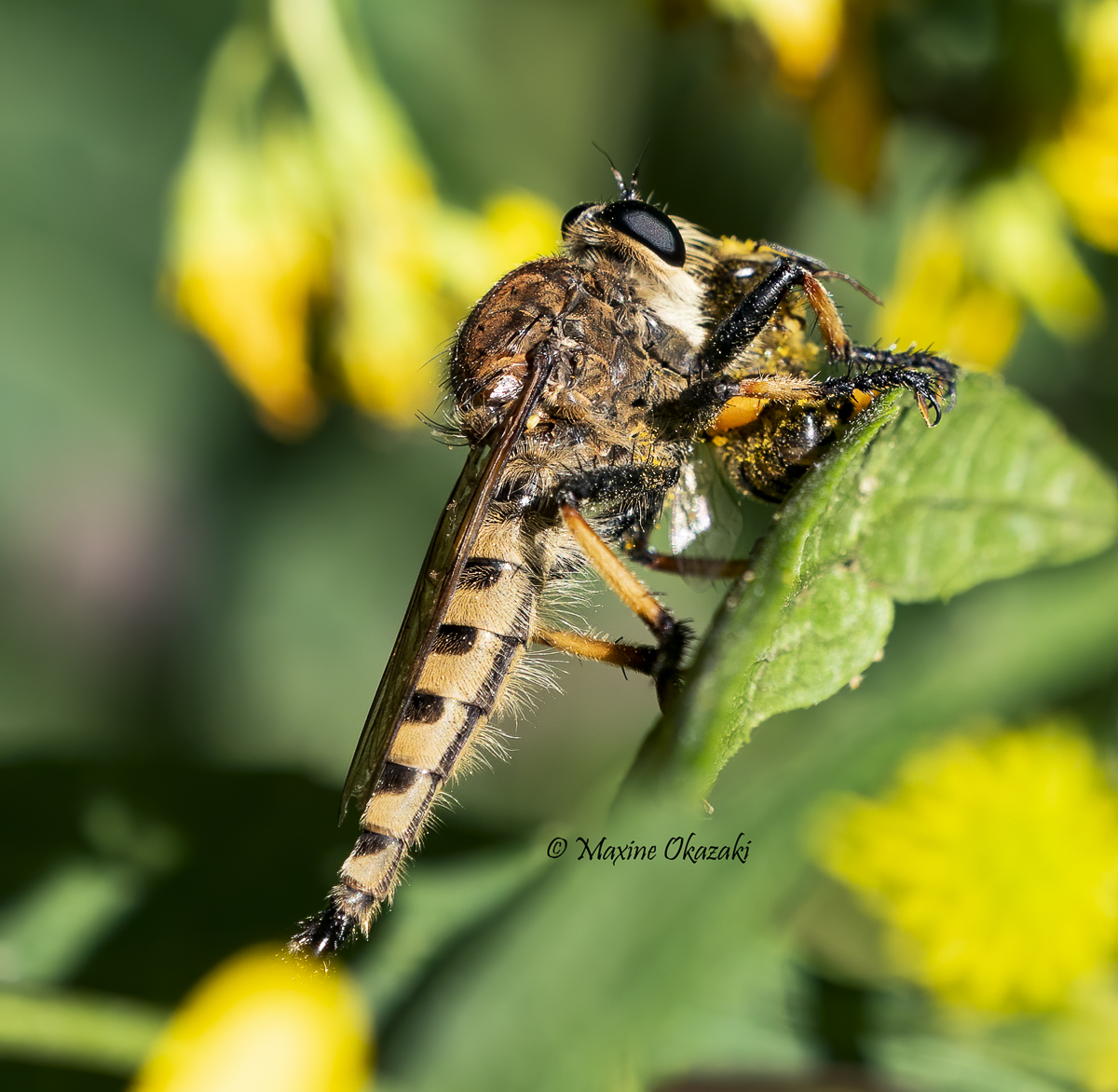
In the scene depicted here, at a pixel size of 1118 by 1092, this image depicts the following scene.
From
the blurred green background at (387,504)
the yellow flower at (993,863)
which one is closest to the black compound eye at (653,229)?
the blurred green background at (387,504)

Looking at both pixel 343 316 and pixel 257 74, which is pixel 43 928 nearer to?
pixel 343 316

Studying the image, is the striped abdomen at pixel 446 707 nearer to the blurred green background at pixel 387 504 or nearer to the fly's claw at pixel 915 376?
the blurred green background at pixel 387 504

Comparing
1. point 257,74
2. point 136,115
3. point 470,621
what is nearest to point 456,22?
point 136,115

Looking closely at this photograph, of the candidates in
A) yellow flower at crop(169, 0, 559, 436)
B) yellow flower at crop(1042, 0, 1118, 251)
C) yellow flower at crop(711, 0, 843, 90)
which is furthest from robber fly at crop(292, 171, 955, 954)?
A: yellow flower at crop(1042, 0, 1118, 251)

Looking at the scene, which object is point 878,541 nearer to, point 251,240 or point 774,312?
point 774,312

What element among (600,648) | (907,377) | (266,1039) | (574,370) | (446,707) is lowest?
(266,1039)

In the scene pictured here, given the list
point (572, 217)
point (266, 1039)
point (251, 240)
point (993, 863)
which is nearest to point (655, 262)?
point (572, 217)

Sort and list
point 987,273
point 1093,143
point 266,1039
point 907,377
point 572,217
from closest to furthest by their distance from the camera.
Result: point 266,1039 → point 907,377 → point 572,217 → point 1093,143 → point 987,273
